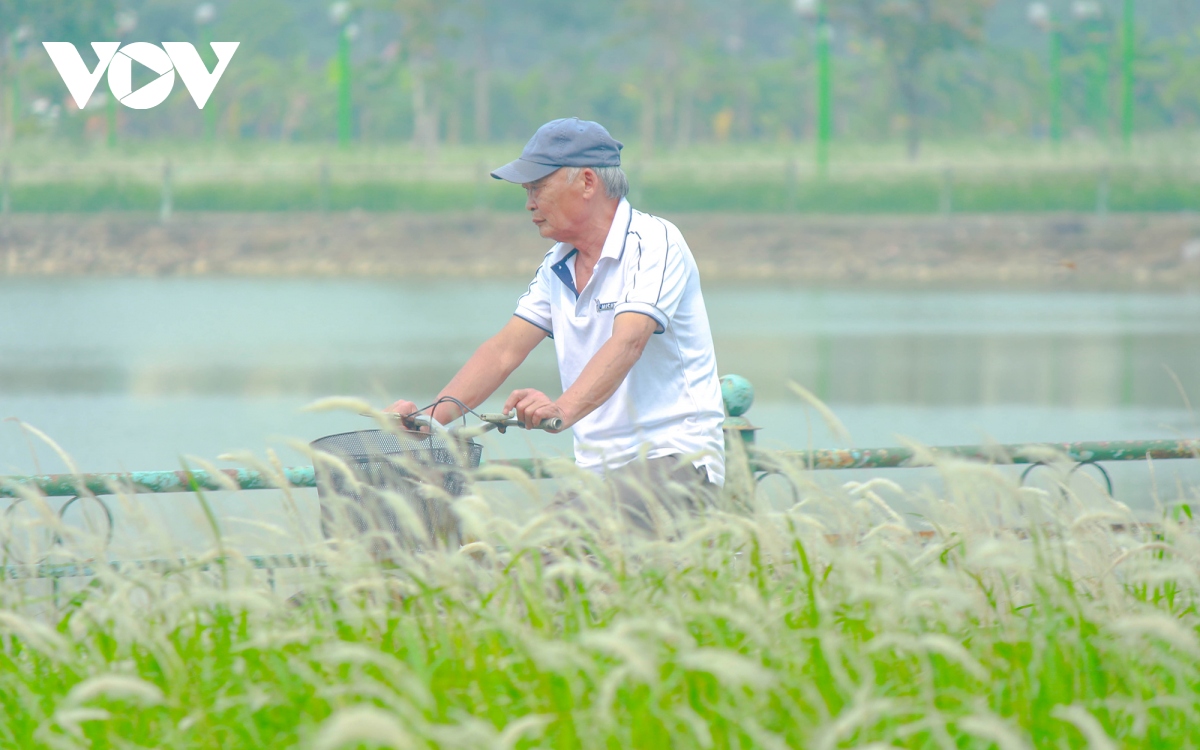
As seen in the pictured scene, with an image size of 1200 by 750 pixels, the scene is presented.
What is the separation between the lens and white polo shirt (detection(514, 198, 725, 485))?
3729mm

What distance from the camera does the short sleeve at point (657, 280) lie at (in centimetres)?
363

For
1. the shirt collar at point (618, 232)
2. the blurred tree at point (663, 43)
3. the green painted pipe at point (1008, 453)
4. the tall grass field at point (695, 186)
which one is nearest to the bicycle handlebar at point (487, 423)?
the shirt collar at point (618, 232)

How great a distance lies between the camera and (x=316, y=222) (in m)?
24.7

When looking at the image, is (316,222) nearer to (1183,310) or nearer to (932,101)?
(1183,310)

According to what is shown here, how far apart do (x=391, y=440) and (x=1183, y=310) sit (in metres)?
14.9

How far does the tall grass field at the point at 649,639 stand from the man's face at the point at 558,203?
0.72 m

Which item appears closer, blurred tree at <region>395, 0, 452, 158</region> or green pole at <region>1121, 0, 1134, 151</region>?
green pole at <region>1121, 0, 1134, 151</region>

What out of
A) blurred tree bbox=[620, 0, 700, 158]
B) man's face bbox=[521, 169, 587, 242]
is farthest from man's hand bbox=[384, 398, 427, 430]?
blurred tree bbox=[620, 0, 700, 158]

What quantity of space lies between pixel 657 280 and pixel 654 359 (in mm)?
230

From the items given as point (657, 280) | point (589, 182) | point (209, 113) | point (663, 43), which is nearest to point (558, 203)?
point (589, 182)

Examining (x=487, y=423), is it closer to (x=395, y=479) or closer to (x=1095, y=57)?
(x=395, y=479)

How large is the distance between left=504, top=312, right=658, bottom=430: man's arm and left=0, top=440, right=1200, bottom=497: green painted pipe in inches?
5.8

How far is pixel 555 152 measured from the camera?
3736 mm

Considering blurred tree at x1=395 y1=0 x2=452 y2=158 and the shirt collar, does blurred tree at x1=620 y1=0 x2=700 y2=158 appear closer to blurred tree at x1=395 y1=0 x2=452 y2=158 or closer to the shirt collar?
blurred tree at x1=395 y1=0 x2=452 y2=158
